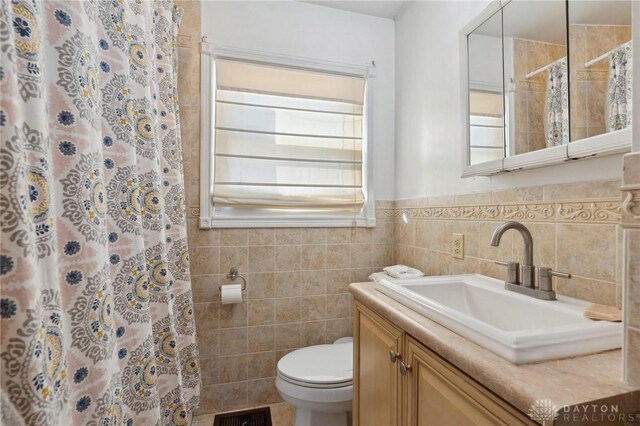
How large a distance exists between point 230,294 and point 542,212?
56.9 inches

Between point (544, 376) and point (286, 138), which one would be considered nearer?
point (544, 376)

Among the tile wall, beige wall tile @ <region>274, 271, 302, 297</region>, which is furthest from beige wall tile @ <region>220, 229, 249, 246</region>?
the tile wall

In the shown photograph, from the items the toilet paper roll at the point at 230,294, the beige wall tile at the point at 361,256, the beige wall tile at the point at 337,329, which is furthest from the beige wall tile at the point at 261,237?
the beige wall tile at the point at 337,329

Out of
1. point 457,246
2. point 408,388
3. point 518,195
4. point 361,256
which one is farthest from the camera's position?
point 361,256

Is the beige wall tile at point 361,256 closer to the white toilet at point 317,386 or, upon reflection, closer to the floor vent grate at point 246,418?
the white toilet at point 317,386

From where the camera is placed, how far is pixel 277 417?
5.59 feet

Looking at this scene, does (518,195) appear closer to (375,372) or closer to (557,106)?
(557,106)

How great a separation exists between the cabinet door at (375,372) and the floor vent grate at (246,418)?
722 mm

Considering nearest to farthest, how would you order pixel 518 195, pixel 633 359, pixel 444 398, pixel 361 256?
1. pixel 633 359
2. pixel 444 398
3. pixel 518 195
4. pixel 361 256

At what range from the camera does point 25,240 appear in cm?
39

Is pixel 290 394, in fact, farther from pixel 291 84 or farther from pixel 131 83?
pixel 291 84

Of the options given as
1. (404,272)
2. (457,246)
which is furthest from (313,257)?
(457,246)

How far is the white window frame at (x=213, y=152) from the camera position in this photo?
1.72m

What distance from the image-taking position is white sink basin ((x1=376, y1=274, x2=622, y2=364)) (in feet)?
1.90
